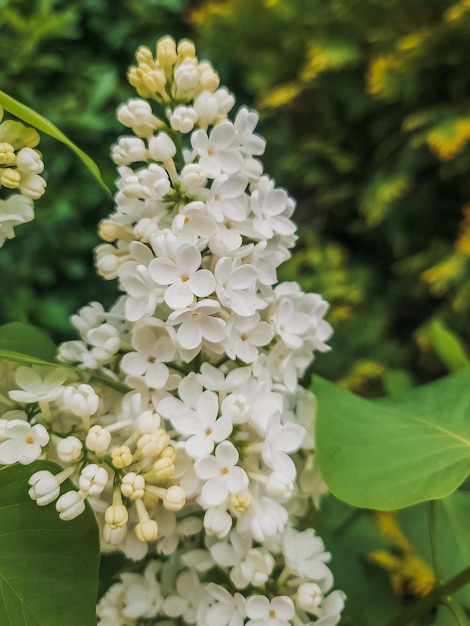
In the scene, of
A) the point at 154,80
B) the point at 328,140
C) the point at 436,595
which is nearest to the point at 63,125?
the point at 328,140

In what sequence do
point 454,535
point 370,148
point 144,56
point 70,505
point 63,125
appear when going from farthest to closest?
point 370,148
point 63,125
point 454,535
point 144,56
point 70,505

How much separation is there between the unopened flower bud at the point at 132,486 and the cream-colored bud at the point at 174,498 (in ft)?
0.05

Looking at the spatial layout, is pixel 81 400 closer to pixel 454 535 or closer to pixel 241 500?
pixel 241 500

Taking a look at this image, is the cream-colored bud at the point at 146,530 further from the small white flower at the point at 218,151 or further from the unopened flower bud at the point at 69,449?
the small white flower at the point at 218,151

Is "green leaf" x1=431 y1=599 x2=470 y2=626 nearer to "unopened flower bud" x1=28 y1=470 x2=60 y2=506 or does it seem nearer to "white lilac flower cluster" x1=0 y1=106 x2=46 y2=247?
"unopened flower bud" x1=28 y1=470 x2=60 y2=506

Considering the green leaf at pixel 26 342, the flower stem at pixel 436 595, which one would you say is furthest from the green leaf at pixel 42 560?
the flower stem at pixel 436 595

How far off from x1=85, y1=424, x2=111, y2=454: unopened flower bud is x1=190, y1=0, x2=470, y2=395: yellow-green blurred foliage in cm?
103

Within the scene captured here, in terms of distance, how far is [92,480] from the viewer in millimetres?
334

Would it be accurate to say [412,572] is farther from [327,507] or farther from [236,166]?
[236,166]

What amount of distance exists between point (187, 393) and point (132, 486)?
66mm

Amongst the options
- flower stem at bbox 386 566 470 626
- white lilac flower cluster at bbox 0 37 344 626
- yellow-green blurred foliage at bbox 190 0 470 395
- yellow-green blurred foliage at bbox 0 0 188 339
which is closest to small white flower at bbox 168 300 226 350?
white lilac flower cluster at bbox 0 37 344 626

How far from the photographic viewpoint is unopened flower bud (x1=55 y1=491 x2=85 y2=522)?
33 centimetres

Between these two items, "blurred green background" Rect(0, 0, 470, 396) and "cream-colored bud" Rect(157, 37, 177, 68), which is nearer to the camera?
"cream-colored bud" Rect(157, 37, 177, 68)

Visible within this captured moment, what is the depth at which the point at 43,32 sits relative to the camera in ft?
3.43
